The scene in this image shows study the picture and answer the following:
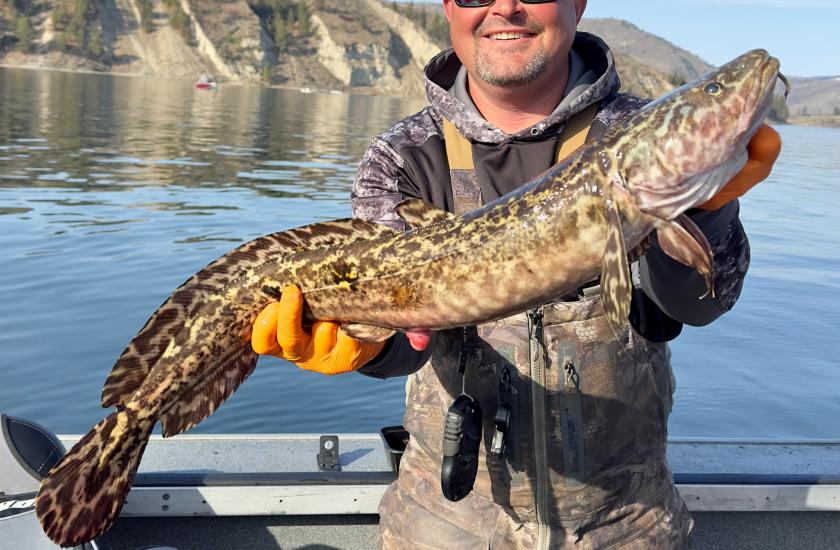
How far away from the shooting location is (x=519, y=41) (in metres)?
3.65

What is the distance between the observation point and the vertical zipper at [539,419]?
11.2ft

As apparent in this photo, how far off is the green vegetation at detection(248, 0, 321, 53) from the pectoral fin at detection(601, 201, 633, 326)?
13217 centimetres

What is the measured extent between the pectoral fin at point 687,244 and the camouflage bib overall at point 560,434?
612mm

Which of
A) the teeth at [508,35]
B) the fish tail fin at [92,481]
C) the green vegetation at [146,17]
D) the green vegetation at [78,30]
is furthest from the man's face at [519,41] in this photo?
the green vegetation at [146,17]

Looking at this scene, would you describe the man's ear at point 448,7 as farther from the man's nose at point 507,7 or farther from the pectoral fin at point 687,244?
the pectoral fin at point 687,244

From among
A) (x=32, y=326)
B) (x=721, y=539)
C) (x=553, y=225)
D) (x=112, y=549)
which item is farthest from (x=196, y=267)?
(x=553, y=225)

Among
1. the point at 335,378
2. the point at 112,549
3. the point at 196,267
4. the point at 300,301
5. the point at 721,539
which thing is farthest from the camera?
the point at 196,267

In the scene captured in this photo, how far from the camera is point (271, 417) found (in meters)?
8.88

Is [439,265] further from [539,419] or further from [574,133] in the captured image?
[574,133]

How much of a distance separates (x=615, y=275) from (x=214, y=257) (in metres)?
11.9

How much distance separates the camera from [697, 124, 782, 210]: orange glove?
2717mm

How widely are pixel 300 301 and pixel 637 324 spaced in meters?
1.40

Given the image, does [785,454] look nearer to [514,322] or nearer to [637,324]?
[637,324]

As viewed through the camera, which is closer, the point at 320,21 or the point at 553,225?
the point at 553,225
